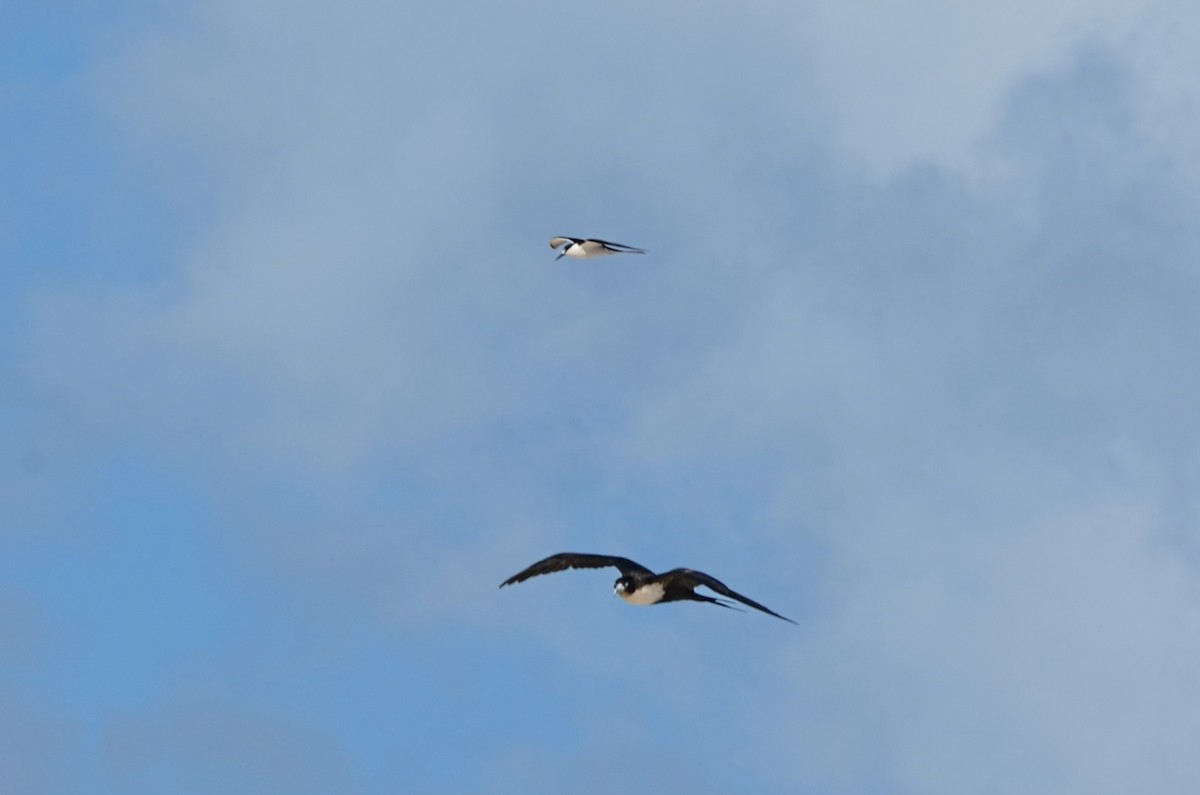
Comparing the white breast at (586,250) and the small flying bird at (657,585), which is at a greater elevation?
the white breast at (586,250)

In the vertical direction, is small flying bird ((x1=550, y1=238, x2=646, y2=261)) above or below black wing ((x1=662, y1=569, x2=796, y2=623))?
above

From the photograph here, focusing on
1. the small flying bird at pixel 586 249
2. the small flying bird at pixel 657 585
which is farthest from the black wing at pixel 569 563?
the small flying bird at pixel 586 249

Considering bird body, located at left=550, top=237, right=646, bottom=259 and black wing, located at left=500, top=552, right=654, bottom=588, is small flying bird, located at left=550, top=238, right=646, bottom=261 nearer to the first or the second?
bird body, located at left=550, top=237, right=646, bottom=259

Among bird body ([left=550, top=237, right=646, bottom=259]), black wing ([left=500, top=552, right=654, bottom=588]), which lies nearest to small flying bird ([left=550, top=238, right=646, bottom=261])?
bird body ([left=550, top=237, right=646, bottom=259])

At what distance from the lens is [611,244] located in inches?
3797

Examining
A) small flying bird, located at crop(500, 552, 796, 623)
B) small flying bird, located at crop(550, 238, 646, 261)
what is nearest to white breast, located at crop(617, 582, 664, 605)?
small flying bird, located at crop(500, 552, 796, 623)

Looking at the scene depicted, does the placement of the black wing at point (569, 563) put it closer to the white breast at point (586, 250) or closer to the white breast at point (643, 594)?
the white breast at point (643, 594)

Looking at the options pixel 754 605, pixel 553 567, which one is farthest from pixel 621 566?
pixel 754 605

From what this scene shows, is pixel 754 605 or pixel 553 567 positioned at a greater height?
pixel 553 567

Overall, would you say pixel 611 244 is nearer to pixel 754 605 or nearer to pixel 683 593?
pixel 683 593

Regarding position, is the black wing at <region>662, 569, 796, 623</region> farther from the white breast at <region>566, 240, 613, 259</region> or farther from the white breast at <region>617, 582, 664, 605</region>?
the white breast at <region>566, 240, 613, 259</region>

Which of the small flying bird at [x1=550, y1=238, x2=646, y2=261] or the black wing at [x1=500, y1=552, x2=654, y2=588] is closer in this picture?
the black wing at [x1=500, y1=552, x2=654, y2=588]

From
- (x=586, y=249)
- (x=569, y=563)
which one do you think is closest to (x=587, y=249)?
(x=586, y=249)

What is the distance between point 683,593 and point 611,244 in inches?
1401
